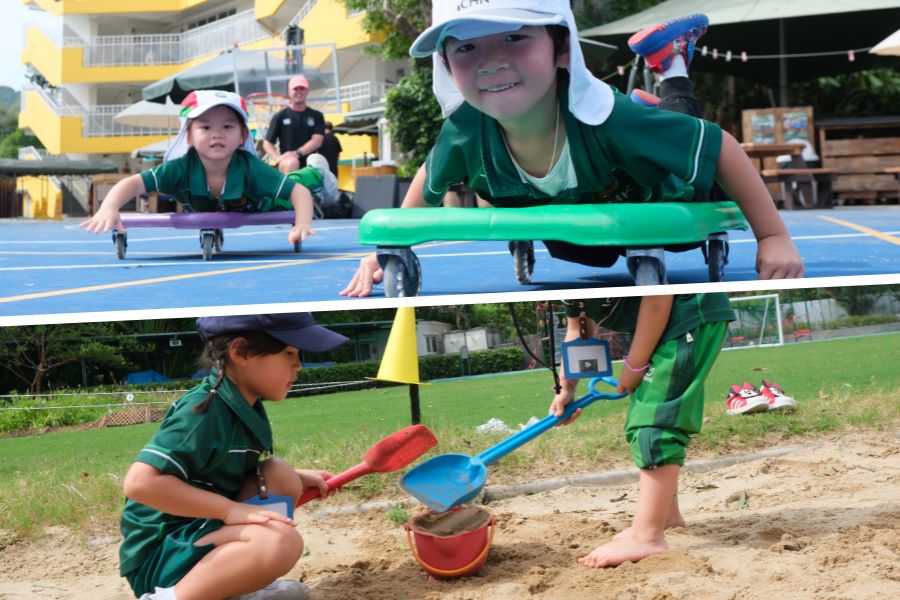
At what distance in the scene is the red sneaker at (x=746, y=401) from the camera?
3.61 m

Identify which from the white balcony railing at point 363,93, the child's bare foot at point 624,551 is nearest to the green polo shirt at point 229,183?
the child's bare foot at point 624,551

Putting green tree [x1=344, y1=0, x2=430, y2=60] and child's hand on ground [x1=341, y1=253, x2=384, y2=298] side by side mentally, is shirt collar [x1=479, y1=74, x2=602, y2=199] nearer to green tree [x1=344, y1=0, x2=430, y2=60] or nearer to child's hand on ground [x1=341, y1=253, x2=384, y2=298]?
child's hand on ground [x1=341, y1=253, x2=384, y2=298]

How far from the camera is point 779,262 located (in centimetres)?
241

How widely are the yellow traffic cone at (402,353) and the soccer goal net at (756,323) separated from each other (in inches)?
30.3

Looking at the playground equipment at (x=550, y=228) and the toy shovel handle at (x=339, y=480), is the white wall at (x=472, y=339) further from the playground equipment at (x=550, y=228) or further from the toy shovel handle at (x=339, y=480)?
the toy shovel handle at (x=339, y=480)

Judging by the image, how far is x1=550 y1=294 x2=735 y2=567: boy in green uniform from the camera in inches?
86.0

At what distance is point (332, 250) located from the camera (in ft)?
14.7

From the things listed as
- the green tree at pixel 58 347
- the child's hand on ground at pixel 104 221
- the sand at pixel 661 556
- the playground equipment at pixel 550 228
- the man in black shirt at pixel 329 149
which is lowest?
the sand at pixel 661 556

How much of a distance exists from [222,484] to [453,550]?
0.53 meters

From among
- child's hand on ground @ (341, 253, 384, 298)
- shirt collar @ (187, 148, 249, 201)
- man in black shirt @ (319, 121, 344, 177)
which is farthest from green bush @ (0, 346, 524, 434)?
man in black shirt @ (319, 121, 344, 177)

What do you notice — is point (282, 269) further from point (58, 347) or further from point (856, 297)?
point (856, 297)

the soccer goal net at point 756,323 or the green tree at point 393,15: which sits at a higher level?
→ the green tree at point 393,15

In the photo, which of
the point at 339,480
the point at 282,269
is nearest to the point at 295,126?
the point at 282,269

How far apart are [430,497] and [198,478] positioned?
1.87ft
